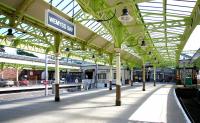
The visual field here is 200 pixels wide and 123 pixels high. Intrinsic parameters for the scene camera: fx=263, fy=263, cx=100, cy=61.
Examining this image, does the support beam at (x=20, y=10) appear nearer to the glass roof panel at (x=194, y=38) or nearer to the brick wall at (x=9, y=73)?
the glass roof panel at (x=194, y=38)

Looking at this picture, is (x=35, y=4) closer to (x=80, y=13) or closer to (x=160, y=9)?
(x=80, y=13)

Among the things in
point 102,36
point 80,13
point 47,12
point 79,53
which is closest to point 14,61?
point 79,53

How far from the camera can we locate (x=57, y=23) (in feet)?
29.0

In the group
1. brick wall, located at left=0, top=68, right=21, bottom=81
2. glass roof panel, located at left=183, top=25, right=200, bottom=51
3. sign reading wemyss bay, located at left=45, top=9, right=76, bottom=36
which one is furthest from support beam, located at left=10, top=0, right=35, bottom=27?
brick wall, located at left=0, top=68, right=21, bottom=81

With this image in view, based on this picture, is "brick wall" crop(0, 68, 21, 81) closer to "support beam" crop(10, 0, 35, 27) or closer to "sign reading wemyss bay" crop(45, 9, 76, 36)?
"support beam" crop(10, 0, 35, 27)

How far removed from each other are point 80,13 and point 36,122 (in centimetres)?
780

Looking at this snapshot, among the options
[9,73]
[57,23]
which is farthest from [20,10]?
[9,73]

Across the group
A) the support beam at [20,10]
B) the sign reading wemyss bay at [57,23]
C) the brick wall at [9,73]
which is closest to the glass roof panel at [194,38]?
the sign reading wemyss bay at [57,23]

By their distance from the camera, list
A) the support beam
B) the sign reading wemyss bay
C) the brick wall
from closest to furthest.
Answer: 1. the sign reading wemyss bay
2. the support beam
3. the brick wall

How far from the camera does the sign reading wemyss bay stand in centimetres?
823

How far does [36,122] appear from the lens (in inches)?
362

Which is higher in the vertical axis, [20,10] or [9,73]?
[20,10]

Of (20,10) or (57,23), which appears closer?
(57,23)

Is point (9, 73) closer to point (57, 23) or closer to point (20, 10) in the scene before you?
point (20, 10)
